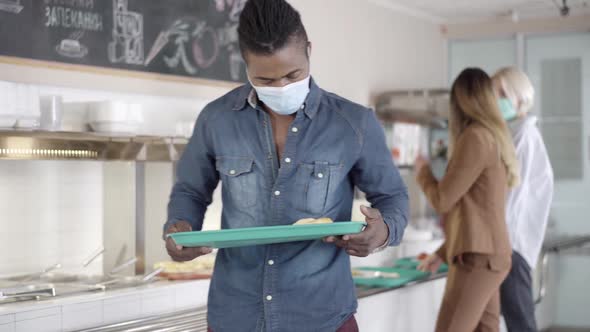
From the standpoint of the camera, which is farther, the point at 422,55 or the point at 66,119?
the point at 422,55

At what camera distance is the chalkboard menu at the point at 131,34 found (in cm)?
312

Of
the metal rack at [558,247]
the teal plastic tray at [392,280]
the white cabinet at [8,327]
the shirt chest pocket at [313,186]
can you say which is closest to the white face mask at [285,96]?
the shirt chest pocket at [313,186]

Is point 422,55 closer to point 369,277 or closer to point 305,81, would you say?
point 369,277

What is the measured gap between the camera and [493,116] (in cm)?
340

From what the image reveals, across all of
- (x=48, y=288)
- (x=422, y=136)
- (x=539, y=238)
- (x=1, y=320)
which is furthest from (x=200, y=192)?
(x=422, y=136)

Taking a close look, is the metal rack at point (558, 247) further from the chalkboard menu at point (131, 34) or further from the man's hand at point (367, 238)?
the man's hand at point (367, 238)

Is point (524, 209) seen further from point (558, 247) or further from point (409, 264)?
point (558, 247)

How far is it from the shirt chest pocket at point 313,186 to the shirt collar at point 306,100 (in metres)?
0.11

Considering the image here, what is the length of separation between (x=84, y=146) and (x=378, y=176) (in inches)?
56.0


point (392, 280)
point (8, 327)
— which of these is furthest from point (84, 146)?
point (392, 280)

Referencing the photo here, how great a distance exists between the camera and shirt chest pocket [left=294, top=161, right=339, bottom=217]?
72.9 inches

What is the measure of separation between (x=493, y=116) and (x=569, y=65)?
2673 mm

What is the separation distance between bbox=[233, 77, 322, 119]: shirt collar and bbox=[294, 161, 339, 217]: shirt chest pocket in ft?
0.37

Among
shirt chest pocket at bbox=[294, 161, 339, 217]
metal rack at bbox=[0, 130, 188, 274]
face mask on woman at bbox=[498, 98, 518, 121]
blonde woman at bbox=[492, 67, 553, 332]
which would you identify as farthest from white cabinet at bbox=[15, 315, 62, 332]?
face mask on woman at bbox=[498, 98, 518, 121]
